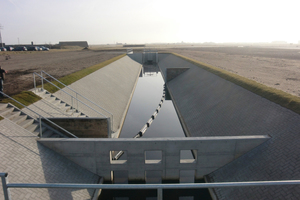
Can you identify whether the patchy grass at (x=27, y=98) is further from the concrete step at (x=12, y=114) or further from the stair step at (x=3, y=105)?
the concrete step at (x=12, y=114)

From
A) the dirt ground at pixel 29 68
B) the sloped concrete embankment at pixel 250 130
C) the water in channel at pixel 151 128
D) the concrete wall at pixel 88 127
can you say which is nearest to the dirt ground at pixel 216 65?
the dirt ground at pixel 29 68

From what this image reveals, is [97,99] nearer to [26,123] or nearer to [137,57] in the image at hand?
[26,123]

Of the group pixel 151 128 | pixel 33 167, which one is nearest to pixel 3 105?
pixel 33 167

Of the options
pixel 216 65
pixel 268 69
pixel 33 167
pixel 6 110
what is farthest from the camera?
pixel 216 65

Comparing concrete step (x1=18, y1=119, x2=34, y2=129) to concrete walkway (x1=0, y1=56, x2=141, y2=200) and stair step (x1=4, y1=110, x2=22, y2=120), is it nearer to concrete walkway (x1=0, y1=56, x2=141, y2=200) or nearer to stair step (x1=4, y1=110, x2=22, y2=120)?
concrete walkway (x1=0, y1=56, x2=141, y2=200)

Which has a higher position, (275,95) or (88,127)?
(275,95)

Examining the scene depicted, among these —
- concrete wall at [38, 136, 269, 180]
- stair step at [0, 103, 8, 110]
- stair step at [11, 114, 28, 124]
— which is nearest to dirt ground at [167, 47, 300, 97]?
concrete wall at [38, 136, 269, 180]
